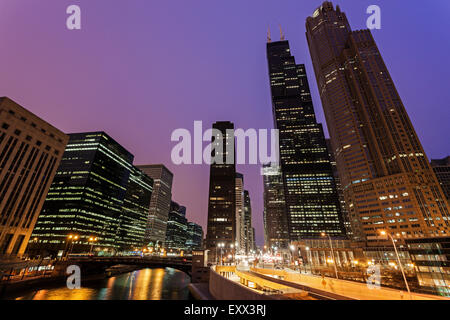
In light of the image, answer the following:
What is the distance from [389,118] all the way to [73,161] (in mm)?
224668

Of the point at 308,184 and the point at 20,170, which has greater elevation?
the point at 308,184

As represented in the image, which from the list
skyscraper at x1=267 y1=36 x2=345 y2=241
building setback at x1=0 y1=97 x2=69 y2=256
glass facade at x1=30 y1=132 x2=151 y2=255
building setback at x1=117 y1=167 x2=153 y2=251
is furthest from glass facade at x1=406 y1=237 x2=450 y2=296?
building setback at x1=117 y1=167 x2=153 y2=251

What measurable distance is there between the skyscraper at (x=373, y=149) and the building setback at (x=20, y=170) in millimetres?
156572

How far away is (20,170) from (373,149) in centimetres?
19609

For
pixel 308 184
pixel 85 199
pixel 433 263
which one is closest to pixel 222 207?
pixel 308 184

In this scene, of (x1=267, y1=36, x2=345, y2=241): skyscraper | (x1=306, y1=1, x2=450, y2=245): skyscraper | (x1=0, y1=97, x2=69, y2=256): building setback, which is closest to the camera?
(x1=0, y1=97, x2=69, y2=256): building setback

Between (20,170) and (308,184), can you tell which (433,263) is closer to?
(308,184)

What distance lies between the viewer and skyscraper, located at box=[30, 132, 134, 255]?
398 ft

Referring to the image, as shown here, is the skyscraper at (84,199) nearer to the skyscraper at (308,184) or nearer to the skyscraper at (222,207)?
the skyscraper at (222,207)

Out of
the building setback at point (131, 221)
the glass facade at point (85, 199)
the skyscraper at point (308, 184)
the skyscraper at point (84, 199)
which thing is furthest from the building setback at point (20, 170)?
the skyscraper at point (308, 184)

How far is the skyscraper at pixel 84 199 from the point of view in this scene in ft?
398

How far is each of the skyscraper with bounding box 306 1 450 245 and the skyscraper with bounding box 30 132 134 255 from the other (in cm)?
16984

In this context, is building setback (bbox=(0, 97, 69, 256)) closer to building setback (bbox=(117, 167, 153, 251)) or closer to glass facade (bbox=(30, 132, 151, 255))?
glass facade (bbox=(30, 132, 151, 255))

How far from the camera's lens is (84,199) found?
418 ft
